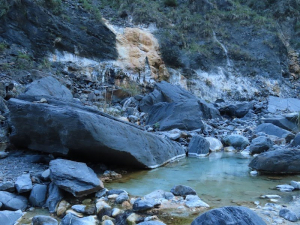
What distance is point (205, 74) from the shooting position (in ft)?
47.0

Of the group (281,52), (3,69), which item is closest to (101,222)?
(3,69)

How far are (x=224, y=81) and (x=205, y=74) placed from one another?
1.04 meters

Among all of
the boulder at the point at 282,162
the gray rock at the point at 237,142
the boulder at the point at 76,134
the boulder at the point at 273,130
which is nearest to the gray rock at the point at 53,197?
the boulder at the point at 76,134

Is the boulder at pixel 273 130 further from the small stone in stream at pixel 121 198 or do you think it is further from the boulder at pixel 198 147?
the small stone in stream at pixel 121 198

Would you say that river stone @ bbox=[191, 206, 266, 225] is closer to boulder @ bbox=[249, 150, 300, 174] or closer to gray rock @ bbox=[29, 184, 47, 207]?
gray rock @ bbox=[29, 184, 47, 207]

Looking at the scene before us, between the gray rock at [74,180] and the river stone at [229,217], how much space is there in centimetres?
134

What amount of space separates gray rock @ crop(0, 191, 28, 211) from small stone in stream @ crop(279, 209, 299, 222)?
219 cm

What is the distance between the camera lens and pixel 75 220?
2.25m

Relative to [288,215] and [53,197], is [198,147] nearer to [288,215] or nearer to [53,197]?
[288,215]

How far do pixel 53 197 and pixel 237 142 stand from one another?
15.0 ft

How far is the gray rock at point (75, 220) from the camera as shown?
2.23 metres

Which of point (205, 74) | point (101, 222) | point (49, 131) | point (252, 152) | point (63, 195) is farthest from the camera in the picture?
point (205, 74)

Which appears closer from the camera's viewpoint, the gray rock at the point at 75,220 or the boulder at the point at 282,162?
the gray rock at the point at 75,220

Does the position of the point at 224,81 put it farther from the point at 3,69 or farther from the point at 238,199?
the point at 238,199
